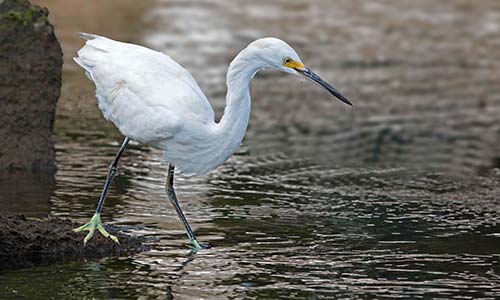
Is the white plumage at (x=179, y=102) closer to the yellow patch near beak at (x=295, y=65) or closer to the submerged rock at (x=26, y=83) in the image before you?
the yellow patch near beak at (x=295, y=65)

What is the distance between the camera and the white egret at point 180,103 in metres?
8.14

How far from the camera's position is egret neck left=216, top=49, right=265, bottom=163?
8.21 metres

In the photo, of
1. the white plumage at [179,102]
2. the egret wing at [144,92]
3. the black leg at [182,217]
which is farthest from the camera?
the black leg at [182,217]

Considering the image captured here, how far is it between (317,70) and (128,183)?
792 centimetres

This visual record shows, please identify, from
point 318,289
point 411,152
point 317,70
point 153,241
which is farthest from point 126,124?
point 317,70

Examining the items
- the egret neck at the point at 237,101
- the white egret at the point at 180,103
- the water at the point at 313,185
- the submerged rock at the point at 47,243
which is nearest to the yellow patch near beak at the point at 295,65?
the white egret at the point at 180,103

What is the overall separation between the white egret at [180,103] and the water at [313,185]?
73cm

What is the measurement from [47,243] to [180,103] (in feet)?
4.61

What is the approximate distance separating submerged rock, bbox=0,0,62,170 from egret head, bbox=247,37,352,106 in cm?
326

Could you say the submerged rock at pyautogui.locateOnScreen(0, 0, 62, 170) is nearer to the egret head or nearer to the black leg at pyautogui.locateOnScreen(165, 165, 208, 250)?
the black leg at pyautogui.locateOnScreen(165, 165, 208, 250)

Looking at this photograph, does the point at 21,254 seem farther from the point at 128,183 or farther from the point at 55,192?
the point at 128,183

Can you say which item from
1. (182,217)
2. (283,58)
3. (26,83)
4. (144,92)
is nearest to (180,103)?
(144,92)

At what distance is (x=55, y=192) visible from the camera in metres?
10.1

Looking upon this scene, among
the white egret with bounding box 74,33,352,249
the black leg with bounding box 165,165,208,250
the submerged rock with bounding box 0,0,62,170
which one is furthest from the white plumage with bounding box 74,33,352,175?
the submerged rock with bounding box 0,0,62,170
